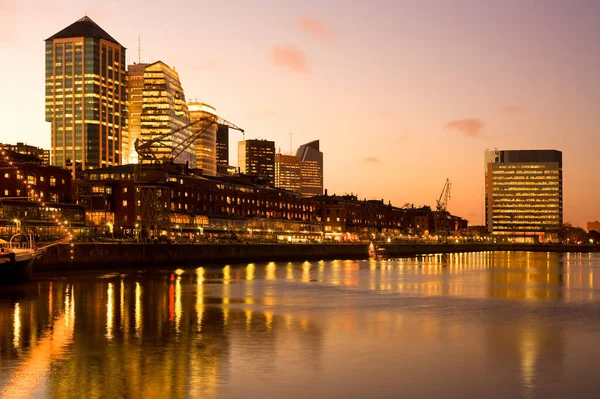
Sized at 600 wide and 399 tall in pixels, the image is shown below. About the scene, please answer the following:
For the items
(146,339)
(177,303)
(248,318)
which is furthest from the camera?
(177,303)

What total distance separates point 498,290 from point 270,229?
13225cm

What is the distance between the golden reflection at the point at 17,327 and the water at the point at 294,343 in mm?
61

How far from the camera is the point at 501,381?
26.3 meters

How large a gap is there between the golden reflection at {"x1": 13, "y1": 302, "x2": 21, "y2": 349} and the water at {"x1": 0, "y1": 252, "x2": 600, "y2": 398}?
0.06 metres

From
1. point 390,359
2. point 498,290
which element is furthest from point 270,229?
point 390,359

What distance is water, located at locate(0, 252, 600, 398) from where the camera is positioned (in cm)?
2511

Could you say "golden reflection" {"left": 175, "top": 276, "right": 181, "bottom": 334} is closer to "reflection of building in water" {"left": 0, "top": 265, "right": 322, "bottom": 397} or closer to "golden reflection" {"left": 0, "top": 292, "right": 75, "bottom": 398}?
"reflection of building in water" {"left": 0, "top": 265, "right": 322, "bottom": 397}

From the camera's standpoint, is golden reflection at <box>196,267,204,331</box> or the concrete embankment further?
the concrete embankment

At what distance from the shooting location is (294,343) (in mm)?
34250

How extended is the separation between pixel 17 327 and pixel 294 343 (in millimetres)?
15115

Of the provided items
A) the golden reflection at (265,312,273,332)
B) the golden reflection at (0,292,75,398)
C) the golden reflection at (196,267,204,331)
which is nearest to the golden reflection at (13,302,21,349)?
the golden reflection at (0,292,75,398)

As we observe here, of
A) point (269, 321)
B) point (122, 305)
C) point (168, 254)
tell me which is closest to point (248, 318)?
point (269, 321)

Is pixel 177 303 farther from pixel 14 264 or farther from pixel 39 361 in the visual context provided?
pixel 39 361

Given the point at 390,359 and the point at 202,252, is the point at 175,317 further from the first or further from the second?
the point at 202,252
